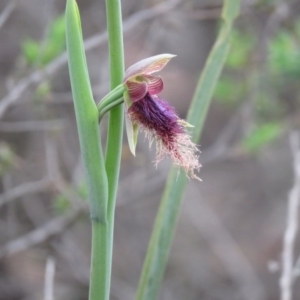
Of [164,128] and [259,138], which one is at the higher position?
[259,138]

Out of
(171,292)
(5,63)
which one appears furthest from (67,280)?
(5,63)

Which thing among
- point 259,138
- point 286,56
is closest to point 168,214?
point 259,138

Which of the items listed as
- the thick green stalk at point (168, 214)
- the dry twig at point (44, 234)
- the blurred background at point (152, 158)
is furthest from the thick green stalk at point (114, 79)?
the dry twig at point (44, 234)

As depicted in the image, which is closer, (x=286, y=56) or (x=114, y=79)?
(x=114, y=79)

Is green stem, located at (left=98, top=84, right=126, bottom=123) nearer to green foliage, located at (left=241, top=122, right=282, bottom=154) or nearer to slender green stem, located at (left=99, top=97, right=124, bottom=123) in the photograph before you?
slender green stem, located at (left=99, top=97, right=124, bottom=123)

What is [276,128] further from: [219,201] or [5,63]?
[219,201]

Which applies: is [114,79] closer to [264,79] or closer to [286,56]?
[286,56]
